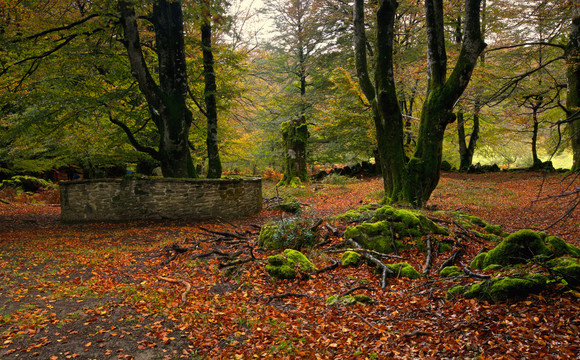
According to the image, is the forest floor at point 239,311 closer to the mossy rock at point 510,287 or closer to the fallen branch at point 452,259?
the mossy rock at point 510,287

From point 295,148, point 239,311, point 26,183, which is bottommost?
point 239,311

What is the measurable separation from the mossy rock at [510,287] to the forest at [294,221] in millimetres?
23

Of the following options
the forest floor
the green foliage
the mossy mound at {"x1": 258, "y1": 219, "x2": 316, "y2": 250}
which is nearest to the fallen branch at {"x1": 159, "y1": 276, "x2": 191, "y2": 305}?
the forest floor

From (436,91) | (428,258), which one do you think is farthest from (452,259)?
(436,91)

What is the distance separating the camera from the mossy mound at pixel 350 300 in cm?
457

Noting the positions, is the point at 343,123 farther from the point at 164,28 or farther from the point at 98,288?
the point at 98,288

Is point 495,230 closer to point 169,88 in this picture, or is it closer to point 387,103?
point 387,103

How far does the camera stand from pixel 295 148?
1950 cm

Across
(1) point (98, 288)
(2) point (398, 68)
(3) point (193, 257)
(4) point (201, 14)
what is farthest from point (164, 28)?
(2) point (398, 68)

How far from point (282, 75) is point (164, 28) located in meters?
12.6

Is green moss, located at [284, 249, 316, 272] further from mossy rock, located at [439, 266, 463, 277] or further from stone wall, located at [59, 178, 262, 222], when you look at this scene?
stone wall, located at [59, 178, 262, 222]

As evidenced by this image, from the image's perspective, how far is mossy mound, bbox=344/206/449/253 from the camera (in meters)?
6.41

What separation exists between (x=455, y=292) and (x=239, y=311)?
2.96 metres

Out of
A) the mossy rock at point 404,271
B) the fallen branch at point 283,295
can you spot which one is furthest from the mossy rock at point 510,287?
the fallen branch at point 283,295
